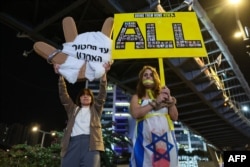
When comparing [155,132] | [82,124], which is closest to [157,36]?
[155,132]

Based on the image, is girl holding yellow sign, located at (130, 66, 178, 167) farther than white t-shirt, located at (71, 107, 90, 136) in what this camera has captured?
No

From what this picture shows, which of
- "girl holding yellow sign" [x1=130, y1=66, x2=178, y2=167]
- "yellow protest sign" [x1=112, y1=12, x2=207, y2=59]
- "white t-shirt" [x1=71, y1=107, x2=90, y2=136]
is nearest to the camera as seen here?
"girl holding yellow sign" [x1=130, y1=66, x2=178, y2=167]

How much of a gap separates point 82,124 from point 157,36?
1254mm

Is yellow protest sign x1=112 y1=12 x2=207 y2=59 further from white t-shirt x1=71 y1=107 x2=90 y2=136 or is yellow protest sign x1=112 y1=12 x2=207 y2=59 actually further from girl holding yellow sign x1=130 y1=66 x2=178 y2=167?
white t-shirt x1=71 y1=107 x2=90 y2=136

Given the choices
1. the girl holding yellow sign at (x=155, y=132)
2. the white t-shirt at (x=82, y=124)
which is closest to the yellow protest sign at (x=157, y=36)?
the girl holding yellow sign at (x=155, y=132)

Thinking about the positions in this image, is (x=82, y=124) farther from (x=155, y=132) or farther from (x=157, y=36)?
(x=157, y=36)

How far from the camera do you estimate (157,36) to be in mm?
2791

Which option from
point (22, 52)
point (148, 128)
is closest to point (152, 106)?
point (148, 128)

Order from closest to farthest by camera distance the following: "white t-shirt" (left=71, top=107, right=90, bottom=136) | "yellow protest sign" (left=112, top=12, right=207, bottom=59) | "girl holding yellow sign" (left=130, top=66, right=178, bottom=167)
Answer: "girl holding yellow sign" (left=130, top=66, right=178, bottom=167) → "yellow protest sign" (left=112, top=12, right=207, bottom=59) → "white t-shirt" (left=71, top=107, right=90, bottom=136)

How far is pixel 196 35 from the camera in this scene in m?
2.84

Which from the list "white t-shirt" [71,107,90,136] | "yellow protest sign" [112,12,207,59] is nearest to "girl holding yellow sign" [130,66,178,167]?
"yellow protest sign" [112,12,207,59]

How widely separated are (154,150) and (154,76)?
708mm

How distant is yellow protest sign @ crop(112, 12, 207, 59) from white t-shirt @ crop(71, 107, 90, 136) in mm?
760

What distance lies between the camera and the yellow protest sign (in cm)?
270
